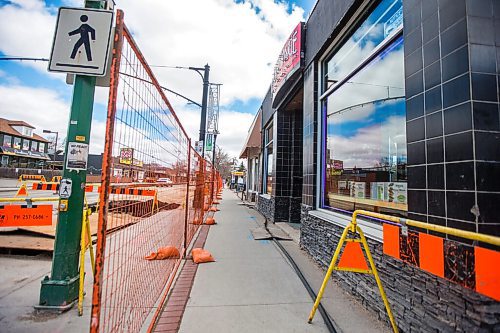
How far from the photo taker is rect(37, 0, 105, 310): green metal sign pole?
2.79 meters

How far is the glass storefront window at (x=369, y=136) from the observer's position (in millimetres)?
3188

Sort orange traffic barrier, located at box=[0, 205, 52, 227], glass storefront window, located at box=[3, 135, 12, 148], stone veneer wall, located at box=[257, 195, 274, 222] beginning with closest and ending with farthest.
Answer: orange traffic barrier, located at box=[0, 205, 52, 227]
stone veneer wall, located at box=[257, 195, 274, 222]
glass storefront window, located at box=[3, 135, 12, 148]

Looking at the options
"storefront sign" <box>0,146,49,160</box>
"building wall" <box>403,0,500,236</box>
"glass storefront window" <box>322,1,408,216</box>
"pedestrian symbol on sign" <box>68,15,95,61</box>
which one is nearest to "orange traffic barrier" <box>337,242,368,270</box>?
"building wall" <box>403,0,500,236</box>

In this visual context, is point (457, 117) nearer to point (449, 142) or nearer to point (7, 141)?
point (449, 142)

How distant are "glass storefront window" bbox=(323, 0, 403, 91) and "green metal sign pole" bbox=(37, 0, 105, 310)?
3667 millimetres

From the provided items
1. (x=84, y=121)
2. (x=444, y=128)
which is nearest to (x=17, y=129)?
(x=84, y=121)

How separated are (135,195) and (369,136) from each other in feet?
Answer: 11.5

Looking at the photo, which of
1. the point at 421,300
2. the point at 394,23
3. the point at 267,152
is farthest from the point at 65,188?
the point at 267,152

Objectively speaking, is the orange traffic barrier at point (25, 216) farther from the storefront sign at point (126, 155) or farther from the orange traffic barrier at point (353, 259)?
the orange traffic barrier at point (353, 259)

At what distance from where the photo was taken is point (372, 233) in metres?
3.02

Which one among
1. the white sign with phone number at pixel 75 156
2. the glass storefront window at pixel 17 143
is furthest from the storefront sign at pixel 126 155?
the glass storefront window at pixel 17 143

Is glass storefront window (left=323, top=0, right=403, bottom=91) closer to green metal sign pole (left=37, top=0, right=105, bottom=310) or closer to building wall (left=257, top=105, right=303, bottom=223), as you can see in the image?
building wall (left=257, top=105, right=303, bottom=223)

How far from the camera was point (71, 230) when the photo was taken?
2906 mm

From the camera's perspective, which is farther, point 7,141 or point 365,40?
point 7,141
